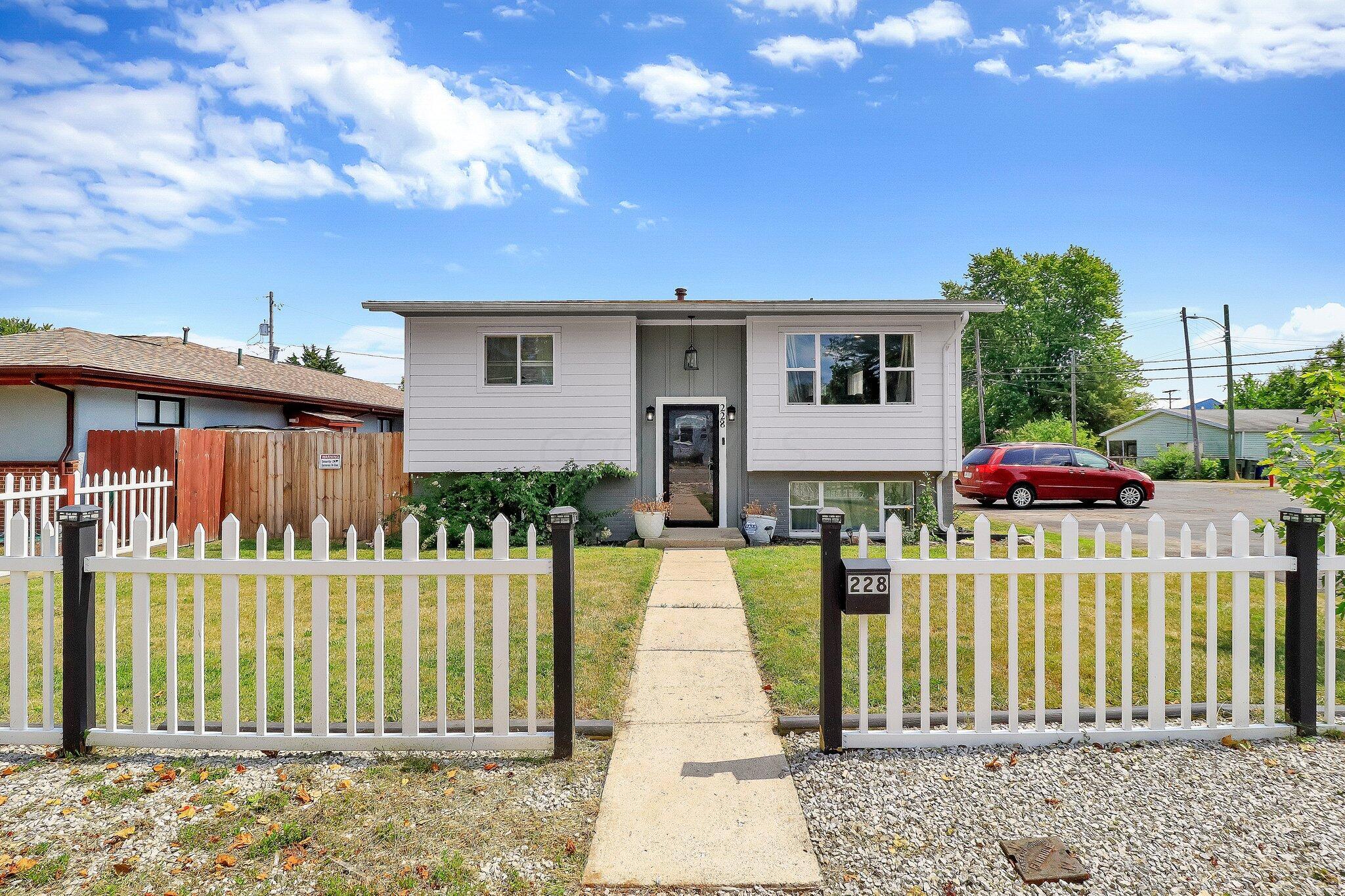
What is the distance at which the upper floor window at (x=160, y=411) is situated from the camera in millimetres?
13221

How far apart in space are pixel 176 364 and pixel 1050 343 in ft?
158

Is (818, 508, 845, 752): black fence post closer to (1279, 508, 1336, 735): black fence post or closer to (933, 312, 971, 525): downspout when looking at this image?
(1279, 508, 1336, 735): black fence post

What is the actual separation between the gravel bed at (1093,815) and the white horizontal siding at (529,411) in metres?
8.40

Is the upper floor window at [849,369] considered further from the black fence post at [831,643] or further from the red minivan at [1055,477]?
the black fence post at [831,643]

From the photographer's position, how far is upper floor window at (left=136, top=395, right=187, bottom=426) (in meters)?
13.2

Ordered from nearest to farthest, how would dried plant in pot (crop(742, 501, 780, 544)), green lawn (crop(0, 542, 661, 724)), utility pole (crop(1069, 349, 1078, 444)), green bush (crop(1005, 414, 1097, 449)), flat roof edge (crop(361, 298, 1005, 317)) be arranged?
green lawn (crop(0, 542, 661, 724))
flat roof edge (crop(361, 298, 1005, 317))
dried plant in pot (crop(742, 501, 780, 544))
green bush (crop(1005, 414, 1097, 449))
utility pole (crop(1069, 349, 1078, 444))

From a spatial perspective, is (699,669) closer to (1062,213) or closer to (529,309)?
(529,309)

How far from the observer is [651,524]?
35.4ft

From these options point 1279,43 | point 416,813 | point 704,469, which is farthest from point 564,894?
point 1279,43

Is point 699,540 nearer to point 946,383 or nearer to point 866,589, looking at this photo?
point 946,383

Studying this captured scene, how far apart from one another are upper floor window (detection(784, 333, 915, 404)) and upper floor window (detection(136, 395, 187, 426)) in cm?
1326

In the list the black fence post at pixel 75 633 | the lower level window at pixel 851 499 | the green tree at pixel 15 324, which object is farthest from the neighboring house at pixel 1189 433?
the green tree at pixel 15 324

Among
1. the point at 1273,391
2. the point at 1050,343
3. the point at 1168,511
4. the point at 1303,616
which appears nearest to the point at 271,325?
the point at 1168,511

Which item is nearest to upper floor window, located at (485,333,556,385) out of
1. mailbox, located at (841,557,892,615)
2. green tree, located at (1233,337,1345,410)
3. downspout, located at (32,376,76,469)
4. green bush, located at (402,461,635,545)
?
green bush, located at (402,461,635,545)
